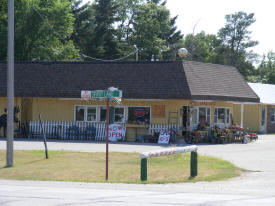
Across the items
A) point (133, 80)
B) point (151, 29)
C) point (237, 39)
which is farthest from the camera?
point (237, 39)

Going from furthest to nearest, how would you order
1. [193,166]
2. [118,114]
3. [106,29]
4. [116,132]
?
[106,29]
[118,114]
[116,132]
[193,166]

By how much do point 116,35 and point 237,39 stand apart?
81.8ft

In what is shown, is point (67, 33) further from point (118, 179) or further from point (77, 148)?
point (118, 179)

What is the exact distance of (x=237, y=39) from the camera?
7919cm

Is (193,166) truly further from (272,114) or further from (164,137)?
(272,114)

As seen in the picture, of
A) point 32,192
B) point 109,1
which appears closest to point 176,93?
point 32,192

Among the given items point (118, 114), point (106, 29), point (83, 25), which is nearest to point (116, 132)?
point (118, 114)

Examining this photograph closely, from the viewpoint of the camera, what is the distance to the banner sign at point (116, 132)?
28516 millimetres

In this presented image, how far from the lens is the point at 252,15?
259 feet

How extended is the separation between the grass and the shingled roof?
8432 mm

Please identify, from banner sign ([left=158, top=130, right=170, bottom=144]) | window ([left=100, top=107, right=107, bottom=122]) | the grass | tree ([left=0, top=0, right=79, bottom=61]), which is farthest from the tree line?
the grass

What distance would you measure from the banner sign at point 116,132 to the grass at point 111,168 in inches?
327

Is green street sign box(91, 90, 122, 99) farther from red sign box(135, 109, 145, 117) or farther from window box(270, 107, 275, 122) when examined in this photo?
window box(270, 107, 275, 122)

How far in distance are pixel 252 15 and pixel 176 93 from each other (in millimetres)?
56270
